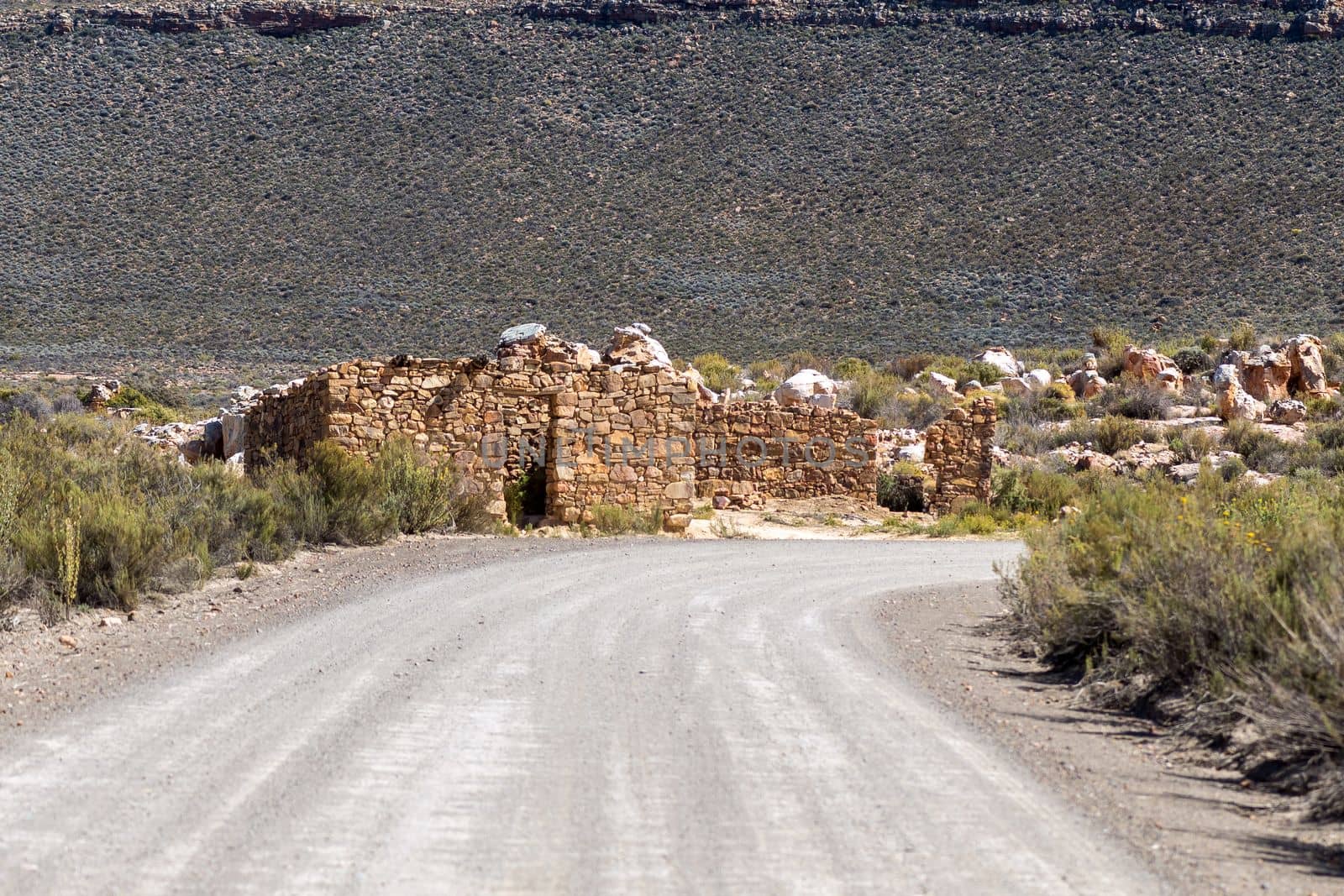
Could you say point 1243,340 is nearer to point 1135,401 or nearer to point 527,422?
point 1135,401

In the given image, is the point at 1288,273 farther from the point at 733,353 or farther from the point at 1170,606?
the point at 1170,606

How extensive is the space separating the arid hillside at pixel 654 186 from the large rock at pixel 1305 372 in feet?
23.6

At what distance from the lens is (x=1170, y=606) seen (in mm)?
8062

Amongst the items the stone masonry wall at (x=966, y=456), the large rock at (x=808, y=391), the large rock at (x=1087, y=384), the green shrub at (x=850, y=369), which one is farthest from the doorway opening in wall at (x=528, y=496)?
the large rock at (x=1087, y=384)

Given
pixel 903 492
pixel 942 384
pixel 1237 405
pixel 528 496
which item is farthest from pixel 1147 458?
pixel 528 496

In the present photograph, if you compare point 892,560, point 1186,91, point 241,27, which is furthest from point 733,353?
point 241,27

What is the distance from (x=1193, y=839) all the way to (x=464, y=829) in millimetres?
2751

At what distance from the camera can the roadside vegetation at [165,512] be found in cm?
1065

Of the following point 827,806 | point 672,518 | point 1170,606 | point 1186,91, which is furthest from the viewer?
point 1186,91

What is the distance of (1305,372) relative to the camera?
35000 millimetres

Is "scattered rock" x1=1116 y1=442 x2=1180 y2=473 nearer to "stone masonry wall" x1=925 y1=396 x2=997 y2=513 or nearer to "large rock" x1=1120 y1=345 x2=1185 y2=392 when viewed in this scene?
"stone masonry wall" x1=925 y1=396 x2=997 y2=513

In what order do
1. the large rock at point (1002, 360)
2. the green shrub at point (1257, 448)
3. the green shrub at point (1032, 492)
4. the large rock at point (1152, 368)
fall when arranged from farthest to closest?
the large rock at point (1002, 360)
the large rock at point (1152, 368)
the green shrub at point (1257, 448)
the green shrub at point (1032, 492)

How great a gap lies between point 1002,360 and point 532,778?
115 feet

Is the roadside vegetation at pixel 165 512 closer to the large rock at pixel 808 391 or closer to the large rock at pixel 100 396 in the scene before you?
the large rock at pixel 808 391
